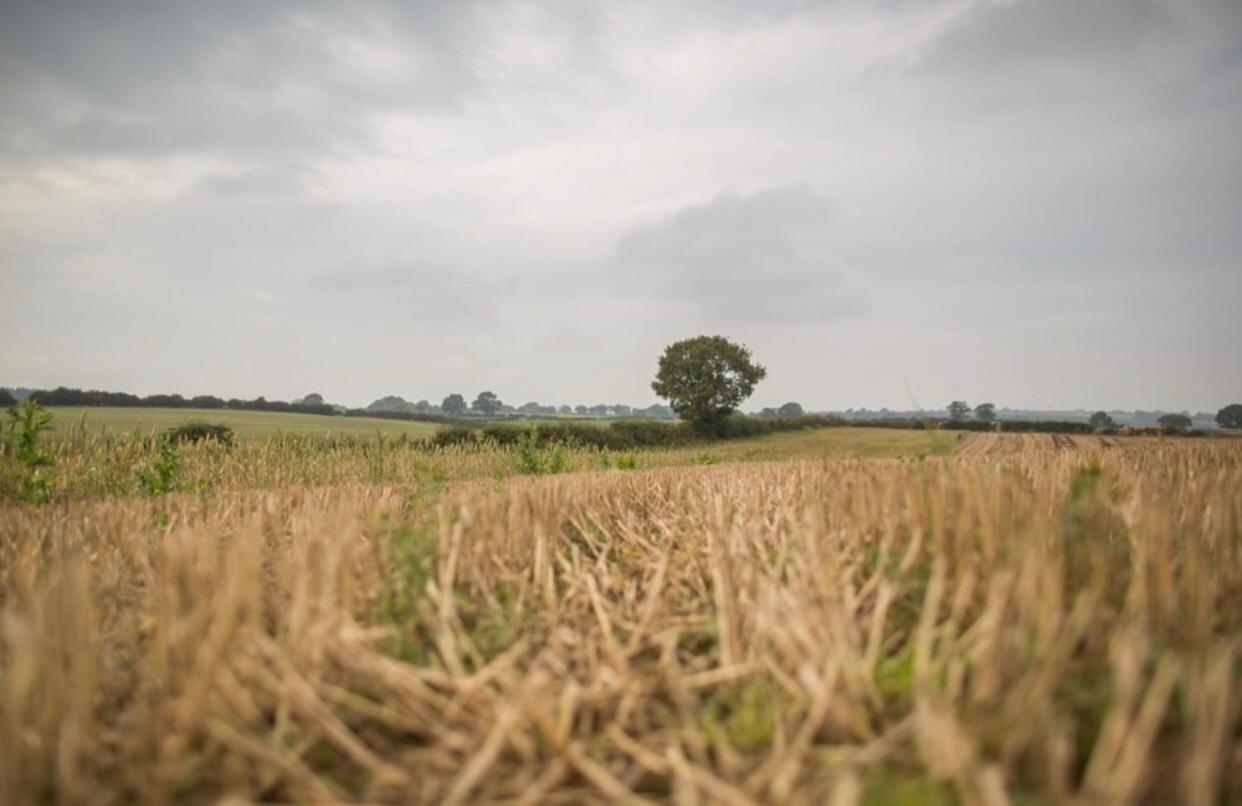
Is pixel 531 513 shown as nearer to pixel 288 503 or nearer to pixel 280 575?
pixel 280 575

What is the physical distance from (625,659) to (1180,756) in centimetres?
148

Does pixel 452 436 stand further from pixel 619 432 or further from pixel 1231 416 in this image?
pixel 1231 416

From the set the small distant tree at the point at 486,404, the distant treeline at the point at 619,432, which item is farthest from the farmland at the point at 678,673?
the small distant tree at the point at 486,404

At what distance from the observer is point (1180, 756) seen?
1.36 m

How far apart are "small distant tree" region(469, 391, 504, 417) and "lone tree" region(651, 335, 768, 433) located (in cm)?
7493

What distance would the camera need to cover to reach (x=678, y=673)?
1993 mm

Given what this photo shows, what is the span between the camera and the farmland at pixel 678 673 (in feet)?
4.59

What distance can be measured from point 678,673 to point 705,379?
75.3 meters

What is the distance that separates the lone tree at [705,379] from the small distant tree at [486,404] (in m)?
74.9

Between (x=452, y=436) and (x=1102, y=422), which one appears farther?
(x=1102, y=422)

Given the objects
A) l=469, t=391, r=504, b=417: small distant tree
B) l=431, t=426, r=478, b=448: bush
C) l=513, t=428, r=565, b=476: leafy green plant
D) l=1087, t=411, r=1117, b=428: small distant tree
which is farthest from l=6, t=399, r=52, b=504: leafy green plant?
l=469, t=391, r=504, b=417: small distant tree

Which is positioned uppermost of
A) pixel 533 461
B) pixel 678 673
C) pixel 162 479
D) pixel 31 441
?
pixel 31 441

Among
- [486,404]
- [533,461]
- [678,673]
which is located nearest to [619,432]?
[533,461]

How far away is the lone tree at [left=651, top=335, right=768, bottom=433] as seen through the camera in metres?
75.2
